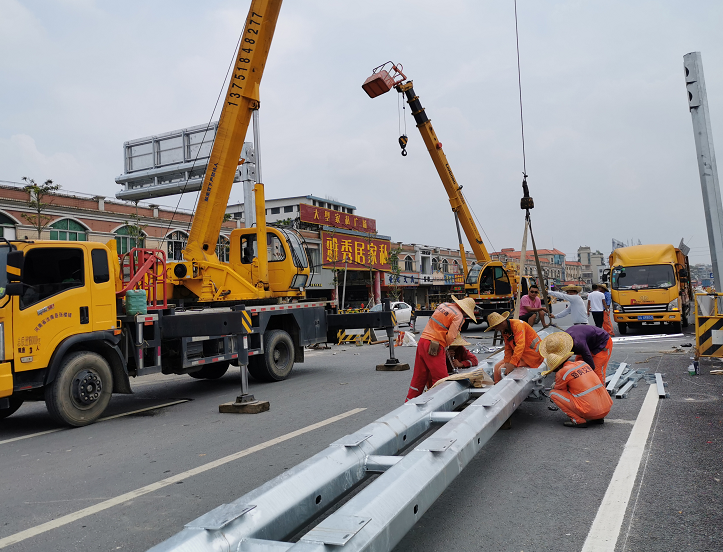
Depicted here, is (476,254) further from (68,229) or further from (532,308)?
(68,229)

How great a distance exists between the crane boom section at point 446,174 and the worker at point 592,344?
12532 millimetres

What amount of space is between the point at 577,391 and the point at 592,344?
4.69 ft

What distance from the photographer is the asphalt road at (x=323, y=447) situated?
3.41m

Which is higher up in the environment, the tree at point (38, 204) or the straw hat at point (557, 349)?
the tree at point (38, 204)

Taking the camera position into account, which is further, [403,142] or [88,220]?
[88,220]

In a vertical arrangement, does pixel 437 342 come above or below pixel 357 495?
above

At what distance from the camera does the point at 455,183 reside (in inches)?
770

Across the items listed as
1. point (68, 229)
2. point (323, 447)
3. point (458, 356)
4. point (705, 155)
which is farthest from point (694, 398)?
point (68, 229)

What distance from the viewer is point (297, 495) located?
2.84 meters

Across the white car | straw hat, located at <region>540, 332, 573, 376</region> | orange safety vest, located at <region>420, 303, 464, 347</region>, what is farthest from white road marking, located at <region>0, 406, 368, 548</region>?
the white car

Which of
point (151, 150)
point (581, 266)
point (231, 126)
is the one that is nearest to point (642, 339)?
point (231, 126)

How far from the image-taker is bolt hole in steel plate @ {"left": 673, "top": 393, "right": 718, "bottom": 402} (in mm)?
6860

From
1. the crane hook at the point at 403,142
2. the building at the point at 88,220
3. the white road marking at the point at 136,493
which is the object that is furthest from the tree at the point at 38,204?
the white road marking at the point at 136,493

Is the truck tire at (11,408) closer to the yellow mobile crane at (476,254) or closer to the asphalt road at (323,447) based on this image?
the asphalt road at (323,447)
